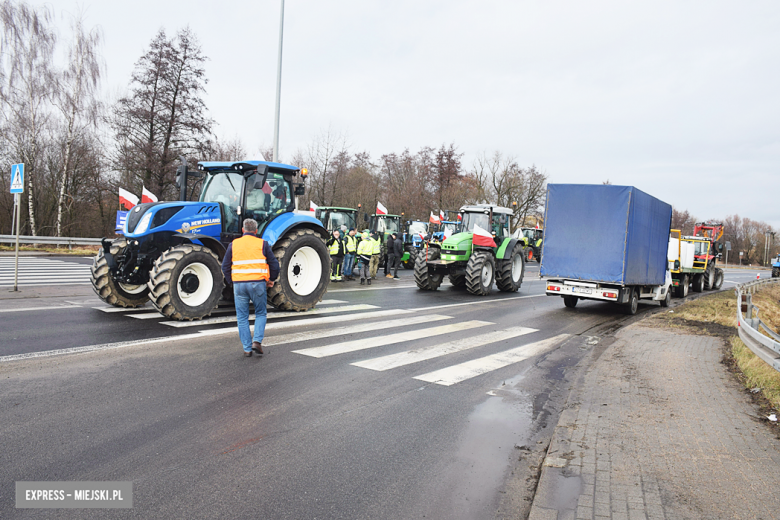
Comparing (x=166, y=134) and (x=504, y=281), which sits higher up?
(x=166, y=134)

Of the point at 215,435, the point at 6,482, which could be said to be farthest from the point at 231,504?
the point at 6,482

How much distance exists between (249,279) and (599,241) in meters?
9.11

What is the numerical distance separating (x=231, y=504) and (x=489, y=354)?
5.21 m

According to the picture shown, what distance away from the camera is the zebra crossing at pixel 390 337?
22.1 feet

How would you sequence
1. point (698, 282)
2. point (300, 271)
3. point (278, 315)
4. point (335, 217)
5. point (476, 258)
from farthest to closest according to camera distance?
point (698, 282), point (335, 217), point (476, 258), point (300, 271), point (278, 315)

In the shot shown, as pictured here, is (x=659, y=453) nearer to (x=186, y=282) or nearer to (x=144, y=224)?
(x=186, y=282)

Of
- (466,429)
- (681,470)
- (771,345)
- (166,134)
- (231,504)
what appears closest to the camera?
(231,504)

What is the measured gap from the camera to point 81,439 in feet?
12.6

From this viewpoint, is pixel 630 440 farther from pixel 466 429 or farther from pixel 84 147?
pixel 84 147

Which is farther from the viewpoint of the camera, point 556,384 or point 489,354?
point 489,354

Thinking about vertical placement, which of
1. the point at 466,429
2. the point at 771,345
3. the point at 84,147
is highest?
the point at 84,147

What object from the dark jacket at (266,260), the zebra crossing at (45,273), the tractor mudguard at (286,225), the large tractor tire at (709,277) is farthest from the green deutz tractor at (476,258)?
the large tractor tire at (709,277)

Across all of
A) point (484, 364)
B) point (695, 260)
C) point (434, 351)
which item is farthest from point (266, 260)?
point (695, 260)

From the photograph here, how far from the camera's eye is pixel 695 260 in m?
22.5
